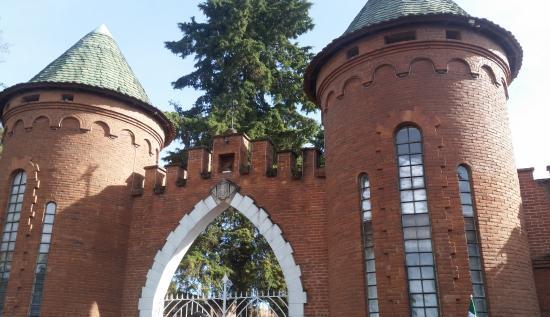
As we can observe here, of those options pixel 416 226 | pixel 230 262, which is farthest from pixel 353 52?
pixel 230 262

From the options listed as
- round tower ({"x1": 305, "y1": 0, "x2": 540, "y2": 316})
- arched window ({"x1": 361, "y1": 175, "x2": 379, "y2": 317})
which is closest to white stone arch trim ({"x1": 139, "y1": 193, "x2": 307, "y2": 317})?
round tower ({"x1": 305, "y1": 0, "x2": 540, "y2": 316})

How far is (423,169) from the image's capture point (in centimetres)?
1128

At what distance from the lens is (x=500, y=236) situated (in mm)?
10719

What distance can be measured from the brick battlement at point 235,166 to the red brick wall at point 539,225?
446cm

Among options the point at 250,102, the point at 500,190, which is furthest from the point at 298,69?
the point at 500,190

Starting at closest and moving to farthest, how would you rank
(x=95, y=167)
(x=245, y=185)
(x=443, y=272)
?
(x=443, y=272)
(x=245, y=185)
(x=95, y=167)

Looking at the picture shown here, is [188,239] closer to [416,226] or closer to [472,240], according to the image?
[416,226]

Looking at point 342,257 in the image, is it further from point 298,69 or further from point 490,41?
point 298,69

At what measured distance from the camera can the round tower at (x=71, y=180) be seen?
1373 cm

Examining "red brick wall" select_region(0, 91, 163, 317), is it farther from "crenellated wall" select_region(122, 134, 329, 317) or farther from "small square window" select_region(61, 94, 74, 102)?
"crenellated wall" select_region(122, 134, 329, 317)

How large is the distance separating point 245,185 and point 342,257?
3.42 metres

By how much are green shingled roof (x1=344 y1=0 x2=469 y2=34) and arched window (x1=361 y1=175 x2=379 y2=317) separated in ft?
12.0

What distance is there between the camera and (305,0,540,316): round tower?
10.5 metres

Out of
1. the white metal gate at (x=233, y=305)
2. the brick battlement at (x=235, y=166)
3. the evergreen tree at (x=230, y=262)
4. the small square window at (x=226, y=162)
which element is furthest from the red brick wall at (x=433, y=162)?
the evergreen tree at (x=230, y=262)
